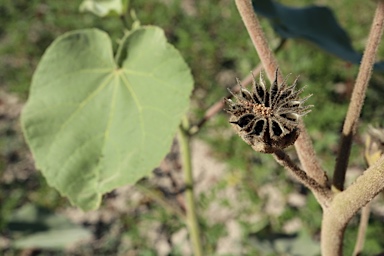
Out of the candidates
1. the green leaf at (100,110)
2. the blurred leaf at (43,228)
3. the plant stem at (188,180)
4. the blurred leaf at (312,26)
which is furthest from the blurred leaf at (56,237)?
the blurred leaf at (312,26)

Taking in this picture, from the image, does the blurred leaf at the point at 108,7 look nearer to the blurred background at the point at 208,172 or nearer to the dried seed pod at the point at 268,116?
the dried seed pod at the point at 268,116

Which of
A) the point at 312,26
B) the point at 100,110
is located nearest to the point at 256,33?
the point at 100,110

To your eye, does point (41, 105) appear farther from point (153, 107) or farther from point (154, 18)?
point (154, 18)

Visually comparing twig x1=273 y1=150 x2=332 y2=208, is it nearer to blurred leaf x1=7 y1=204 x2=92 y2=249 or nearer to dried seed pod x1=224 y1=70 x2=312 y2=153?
dried seed pod x1=224 y1=70 x2=312 y2=153

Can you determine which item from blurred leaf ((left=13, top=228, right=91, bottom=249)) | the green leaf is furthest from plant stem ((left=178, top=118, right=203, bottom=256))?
blurred leaf ((left=13, top=228, right=91, bottom=249))

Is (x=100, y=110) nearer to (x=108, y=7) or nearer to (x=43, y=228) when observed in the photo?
(x=108, y=7)

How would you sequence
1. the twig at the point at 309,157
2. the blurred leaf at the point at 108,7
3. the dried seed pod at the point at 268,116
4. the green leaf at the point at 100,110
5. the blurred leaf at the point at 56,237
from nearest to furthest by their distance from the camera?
the dried seed pod at the point at 268,116, the twig at the point at 309,157, the green leaf at the point at 100,110, the blurred leaf at the point at 108,7, the blurred leaf at the point at 56,237

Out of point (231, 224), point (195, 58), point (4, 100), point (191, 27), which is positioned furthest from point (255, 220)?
point (4, 100)
